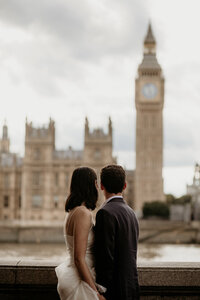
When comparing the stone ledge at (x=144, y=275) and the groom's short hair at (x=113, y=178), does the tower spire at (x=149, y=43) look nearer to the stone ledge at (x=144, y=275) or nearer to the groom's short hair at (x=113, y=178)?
the stone ledge at (x=144, y=275)

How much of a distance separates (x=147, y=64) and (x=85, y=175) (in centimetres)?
6019

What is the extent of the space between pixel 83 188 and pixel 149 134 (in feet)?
186

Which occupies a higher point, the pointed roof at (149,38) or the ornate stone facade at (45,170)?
the pointed roof at (149,38)

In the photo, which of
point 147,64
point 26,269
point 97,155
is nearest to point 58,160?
point 97,155

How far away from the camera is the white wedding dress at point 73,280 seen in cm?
320

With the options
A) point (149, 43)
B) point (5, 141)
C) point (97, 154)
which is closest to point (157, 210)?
point (97, 154)

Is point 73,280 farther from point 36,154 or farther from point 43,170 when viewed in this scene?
point 36,154

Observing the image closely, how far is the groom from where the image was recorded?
3.31m

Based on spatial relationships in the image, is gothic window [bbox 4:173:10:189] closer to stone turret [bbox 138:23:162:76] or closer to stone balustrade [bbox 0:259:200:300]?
stone turret [bbox 138:23:162:76]

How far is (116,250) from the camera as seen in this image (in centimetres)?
336

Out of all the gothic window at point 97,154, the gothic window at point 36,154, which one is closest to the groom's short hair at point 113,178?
the gothic window at point 97,154

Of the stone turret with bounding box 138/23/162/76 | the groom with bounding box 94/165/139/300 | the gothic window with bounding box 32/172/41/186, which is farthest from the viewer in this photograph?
the stone turret with bounding box 138/23/162/76

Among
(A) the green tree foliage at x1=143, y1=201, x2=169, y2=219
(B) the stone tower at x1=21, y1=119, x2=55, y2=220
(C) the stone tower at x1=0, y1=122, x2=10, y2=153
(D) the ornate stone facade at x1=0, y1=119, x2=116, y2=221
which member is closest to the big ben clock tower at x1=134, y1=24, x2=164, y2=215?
(A) the green tree foliage at x1=143, y1=201, x2=169, y2=219

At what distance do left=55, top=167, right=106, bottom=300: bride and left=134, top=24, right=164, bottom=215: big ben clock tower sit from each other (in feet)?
179
